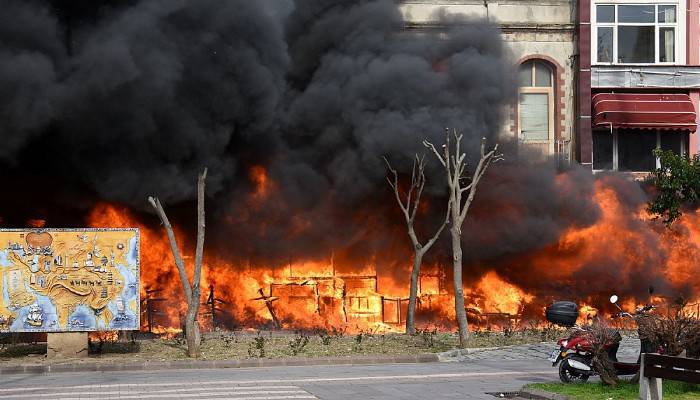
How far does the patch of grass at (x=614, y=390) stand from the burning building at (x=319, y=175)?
14996 mm

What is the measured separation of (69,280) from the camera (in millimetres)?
20844

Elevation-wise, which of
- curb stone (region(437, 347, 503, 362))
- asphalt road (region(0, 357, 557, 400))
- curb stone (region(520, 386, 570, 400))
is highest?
curb stone (region(520, 386, 570, 400))

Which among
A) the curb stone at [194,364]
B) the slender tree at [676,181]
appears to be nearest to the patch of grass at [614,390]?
the curb stone at [194,364]

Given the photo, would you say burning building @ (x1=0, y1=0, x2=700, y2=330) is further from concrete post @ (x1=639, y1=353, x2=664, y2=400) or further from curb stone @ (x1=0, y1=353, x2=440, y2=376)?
concrete post @ (x1=639, y1=353, x2=664, y2=400)

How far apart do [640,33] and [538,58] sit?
3.53m

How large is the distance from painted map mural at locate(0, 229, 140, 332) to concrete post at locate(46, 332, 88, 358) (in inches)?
8.3

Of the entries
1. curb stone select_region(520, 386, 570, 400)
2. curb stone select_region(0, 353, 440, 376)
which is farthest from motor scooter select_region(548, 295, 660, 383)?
curb stone select_region(0, 353, 440, 376)

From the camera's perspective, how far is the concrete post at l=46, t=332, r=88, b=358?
2083cm

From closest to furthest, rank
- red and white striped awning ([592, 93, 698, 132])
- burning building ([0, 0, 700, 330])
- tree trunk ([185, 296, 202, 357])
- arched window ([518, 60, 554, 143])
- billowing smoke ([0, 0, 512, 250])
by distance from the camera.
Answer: tree trunk ([185, 296, 202, 357])
billowing smoke ([0, 0, 512, 250])
burning building ([0, 0, 700, 330])
red and white striped awning ([592, 93, 698, 132])
arched window ([518, 60, 554, 143])

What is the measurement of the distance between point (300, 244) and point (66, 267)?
1119 cm

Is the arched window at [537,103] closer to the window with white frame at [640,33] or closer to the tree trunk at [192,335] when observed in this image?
the window with white frame at [640,33]

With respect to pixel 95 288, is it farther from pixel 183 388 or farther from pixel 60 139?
pixel 60 139

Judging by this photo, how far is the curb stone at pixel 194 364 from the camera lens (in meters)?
19.3

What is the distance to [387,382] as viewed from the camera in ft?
53.2
